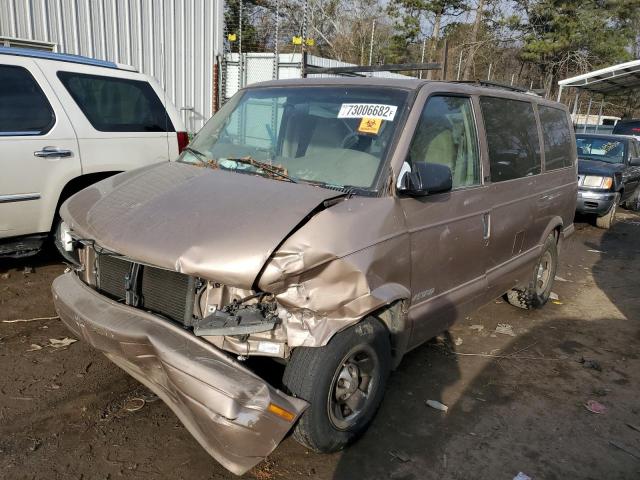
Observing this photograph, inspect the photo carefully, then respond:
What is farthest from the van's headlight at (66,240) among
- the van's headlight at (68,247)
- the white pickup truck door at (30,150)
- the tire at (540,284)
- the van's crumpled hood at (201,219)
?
the tire at (540,284)

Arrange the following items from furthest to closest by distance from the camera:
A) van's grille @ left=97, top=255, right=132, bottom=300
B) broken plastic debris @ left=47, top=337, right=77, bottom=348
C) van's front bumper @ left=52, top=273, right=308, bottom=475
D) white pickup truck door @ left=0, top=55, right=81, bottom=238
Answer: white pickup truck door @ left=0, top=55, right=81, bottom=238
broken plastic debris @ left=47, top=337, right=77, bottom=348
van's grille @ left=97, top=255, right=132, bottom=300
van's front bumper @ left=52, top=273, right=308, bottom=475

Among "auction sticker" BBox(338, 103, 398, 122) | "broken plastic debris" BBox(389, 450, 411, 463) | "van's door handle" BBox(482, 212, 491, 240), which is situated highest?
"auction sticker" BBox(338, 103, 398, 122)

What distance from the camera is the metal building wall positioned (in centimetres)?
936

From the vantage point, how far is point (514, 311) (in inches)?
210

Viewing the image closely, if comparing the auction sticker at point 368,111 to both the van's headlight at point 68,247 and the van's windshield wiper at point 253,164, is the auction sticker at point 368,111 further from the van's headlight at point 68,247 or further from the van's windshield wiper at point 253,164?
the van's headlight at point 68,247

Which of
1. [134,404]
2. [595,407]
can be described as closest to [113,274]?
[134,404]

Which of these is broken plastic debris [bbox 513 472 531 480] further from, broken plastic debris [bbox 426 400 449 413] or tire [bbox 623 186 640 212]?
tire [bbox 623 186 640 212]

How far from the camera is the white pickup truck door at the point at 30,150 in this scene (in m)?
4.49

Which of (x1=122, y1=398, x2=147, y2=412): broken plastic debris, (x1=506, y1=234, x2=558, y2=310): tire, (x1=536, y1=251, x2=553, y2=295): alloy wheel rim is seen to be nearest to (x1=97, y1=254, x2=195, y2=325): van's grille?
(x1=122, y1=398, x2=147, y2=412): broken plastic debris

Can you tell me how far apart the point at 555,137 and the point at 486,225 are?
205 cm

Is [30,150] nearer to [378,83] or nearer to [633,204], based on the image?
[378,83]

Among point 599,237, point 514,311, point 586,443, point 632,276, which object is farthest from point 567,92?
point 586,443

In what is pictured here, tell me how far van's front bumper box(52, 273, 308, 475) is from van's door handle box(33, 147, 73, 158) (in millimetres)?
2661

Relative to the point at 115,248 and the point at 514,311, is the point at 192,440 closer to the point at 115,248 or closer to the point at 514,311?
the point at 115,248
